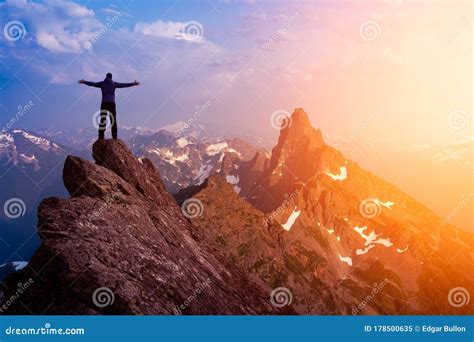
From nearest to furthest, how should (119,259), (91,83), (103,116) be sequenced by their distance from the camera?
(119,259) → (91,83) → (103,116)

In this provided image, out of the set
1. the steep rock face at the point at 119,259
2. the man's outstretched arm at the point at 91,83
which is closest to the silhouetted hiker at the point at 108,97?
the man's outstretched arm at the point at 91,83

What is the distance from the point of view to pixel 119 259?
106 feet

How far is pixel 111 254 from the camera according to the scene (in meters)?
32.0

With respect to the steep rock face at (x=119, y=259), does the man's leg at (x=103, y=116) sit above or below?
above

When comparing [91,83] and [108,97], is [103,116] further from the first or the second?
[91,83]

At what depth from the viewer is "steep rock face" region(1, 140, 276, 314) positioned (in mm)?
29297

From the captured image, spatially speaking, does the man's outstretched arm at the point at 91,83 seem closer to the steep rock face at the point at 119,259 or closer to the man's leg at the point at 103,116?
the man's leg at the point at 103,116

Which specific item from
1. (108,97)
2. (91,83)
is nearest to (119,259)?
(108,97)

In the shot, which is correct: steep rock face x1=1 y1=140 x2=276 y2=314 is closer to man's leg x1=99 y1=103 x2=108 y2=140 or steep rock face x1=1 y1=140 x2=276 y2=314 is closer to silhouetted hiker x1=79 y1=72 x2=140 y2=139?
man's leg x1=99 y1=103 x2=108 y2=140

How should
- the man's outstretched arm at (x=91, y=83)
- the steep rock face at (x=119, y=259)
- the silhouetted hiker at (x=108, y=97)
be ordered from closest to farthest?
the steep rock face at (x=119, y=259) < the man's outstretched arm at (x=91, y=83) < the silhouetted hiker at (x=108, y=97)

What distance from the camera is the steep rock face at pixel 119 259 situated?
96.1ft

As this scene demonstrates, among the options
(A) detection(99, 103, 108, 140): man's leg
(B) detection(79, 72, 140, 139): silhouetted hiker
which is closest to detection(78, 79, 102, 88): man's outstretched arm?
(B) detection(79, 72, 140, 139): silhouetted hiker
